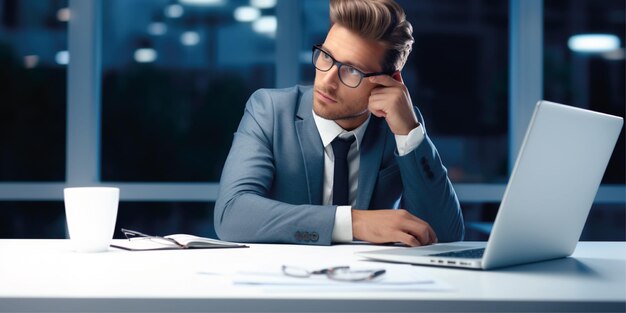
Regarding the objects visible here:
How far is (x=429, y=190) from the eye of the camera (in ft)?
6.70

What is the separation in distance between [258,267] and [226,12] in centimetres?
316

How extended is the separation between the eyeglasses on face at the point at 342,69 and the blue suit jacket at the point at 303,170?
183mm

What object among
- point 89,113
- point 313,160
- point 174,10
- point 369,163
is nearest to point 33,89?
point 89,113

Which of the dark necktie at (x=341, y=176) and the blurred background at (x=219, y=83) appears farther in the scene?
the blurred background at (x=219, y=83)

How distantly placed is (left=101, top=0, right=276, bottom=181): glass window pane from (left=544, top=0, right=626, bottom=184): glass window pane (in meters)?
1.69

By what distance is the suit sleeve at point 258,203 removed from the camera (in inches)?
66.5

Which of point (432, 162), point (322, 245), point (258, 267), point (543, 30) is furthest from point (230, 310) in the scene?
point (543, 30)

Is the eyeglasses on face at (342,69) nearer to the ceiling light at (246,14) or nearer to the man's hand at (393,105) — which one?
the man's hand at (393,105)

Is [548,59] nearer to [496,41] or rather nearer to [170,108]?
[496,41]

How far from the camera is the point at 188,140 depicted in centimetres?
418

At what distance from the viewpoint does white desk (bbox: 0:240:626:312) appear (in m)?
0.91

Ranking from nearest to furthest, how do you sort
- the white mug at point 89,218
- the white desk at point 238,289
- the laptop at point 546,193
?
the white desk at point 238,289 < the laptop at point 546,193 < the white mug at point 89,218

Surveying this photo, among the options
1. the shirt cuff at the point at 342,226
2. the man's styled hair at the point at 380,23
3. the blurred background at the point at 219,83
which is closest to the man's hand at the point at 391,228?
the shirt cuff at the point at 342,226

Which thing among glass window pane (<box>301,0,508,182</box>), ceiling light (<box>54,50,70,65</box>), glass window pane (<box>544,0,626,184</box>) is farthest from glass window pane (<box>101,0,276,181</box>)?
glass window pane (<box>544,0,626,184</box>)
